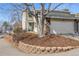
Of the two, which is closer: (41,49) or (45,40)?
(41,49)

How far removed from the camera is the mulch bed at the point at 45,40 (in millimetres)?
5145

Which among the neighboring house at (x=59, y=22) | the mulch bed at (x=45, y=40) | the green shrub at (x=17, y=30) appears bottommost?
the mulch bed at (x=45, y=40)

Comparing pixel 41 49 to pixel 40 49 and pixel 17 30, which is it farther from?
pixel 17 30

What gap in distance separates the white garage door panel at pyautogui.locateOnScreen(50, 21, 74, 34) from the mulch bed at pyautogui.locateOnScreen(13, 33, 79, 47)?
118mm

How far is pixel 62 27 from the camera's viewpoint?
526 cm

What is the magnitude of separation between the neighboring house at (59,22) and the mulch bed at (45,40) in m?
0.12

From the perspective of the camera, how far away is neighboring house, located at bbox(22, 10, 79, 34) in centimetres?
523

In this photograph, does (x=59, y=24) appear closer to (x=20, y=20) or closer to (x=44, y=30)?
(x=44, y=30)

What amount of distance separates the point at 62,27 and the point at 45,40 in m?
0.42

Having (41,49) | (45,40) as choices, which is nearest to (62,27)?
(45,40)

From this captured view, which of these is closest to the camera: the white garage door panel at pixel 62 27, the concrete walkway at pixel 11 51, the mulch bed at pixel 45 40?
the concrete walkway at pixel 11 51

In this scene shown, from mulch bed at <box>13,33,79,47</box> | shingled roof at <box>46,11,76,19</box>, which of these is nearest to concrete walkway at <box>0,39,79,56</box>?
mulch bed at <box>13,33,79,47</box>

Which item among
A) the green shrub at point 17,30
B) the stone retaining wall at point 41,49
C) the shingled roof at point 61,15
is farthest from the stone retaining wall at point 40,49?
the shingled roof at point 61,15

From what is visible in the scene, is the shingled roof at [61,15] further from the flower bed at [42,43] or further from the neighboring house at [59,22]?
the flower bed at [42,43]
